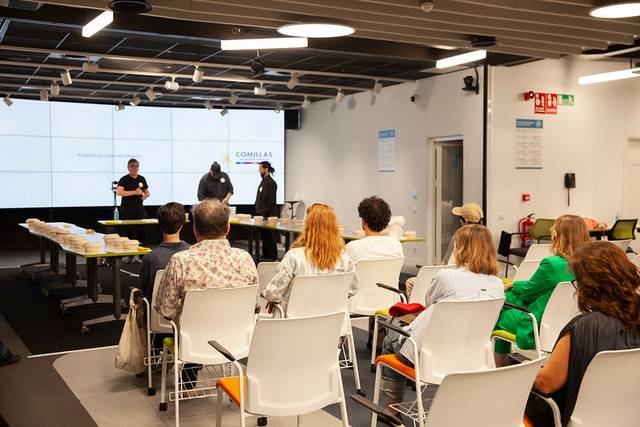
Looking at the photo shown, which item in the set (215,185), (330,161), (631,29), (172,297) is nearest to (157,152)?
(215,185)

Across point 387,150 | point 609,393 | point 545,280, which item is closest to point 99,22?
point 545,280

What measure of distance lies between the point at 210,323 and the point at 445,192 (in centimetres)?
748

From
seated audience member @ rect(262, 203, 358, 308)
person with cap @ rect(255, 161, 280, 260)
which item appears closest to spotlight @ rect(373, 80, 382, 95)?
person with cap @ rect(255, 161, 280, 260)

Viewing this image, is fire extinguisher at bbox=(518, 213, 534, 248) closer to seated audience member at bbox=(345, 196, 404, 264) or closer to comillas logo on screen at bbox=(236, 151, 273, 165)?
seated audience member at bbox=(345, 196, 404, 264)

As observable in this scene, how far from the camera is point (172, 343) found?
12.9ft

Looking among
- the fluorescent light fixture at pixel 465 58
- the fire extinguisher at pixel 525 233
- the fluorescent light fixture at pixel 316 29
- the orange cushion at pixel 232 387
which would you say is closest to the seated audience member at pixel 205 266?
the orange cushion at pixel 232 387

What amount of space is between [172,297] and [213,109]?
11002 mm

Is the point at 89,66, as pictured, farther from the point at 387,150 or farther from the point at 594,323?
the point at 594,323

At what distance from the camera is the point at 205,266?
12.4 feet

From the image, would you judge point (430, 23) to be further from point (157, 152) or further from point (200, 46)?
point (157, 152)

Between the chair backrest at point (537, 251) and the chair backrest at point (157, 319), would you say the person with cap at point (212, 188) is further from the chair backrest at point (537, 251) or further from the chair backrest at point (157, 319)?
the chair backrest at point (157, 319)

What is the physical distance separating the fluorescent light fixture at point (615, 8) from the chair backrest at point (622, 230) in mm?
4297

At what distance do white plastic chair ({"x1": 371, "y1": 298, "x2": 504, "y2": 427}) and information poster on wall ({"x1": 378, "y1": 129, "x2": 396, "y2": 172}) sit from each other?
8292 millimetres

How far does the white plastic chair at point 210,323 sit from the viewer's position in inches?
141
